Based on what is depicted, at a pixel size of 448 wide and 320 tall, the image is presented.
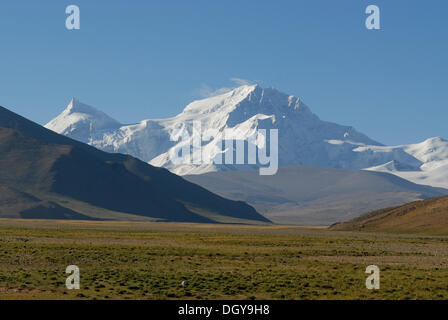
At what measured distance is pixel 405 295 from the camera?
50781mm

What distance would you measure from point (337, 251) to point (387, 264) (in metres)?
21.7

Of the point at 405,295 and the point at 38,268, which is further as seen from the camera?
the point at 38,268

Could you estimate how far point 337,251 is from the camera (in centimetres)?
9906

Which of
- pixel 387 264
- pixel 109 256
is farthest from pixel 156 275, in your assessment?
pixel 387 264

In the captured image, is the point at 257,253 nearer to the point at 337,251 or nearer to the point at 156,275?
the point at 337,251

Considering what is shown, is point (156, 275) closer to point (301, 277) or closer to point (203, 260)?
point (301, 277)
